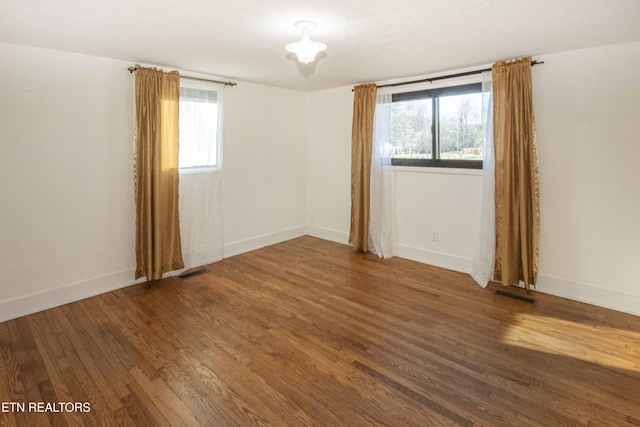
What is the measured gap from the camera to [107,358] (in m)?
2.32

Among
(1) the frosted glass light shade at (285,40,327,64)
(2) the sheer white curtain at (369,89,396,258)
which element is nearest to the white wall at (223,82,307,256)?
(2) the sheer white curtain at (369,89,396,258)

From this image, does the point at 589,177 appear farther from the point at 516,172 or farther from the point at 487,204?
the point at 487,204

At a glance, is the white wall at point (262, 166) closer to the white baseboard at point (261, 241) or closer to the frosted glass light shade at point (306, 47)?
the white baseboard at point (261, 241)

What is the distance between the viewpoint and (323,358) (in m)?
2.32

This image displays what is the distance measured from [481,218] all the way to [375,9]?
247 cm

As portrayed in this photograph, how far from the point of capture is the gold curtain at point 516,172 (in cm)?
322

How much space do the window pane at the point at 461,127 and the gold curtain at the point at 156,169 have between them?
3.09m

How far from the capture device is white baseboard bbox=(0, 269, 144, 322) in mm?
2870

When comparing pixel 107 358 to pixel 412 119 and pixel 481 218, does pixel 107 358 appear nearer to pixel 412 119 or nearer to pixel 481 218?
pixel 481 218

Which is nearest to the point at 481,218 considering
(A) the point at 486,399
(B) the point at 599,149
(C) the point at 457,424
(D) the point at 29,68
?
(B) the point at 599,149

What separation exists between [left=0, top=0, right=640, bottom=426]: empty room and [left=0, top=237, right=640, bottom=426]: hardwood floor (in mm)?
18

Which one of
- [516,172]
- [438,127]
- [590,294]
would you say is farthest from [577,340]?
[438,127]

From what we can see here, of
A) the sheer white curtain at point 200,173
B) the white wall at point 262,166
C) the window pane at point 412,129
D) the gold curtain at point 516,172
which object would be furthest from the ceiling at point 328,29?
the white wall at point 262,166

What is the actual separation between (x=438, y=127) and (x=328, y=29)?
2.11 m
